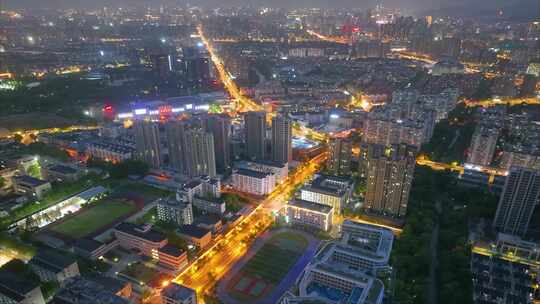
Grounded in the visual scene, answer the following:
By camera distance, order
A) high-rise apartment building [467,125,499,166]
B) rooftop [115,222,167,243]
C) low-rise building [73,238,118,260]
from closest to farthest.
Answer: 1. low-rise building [73,238,118,260]
2. rooftop [115,222,167,243]
3. high-rise apartment building [467,125,499,166]

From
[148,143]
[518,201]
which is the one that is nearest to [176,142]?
[148,143]

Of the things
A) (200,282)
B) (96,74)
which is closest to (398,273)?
(200,282)

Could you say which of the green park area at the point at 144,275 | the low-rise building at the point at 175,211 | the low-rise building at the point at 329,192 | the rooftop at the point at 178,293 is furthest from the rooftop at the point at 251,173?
the rooftop at the point at 178,293

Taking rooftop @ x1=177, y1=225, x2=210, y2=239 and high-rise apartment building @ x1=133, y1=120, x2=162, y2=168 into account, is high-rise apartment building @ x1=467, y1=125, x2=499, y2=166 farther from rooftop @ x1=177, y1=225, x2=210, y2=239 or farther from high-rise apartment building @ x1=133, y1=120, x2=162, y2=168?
high-rise apartment building @ x1=133, y1=120, x2=162, y2=168

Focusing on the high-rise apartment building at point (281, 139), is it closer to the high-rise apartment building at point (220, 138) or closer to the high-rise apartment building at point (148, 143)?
the high-rise apartment building at point (220, 138)

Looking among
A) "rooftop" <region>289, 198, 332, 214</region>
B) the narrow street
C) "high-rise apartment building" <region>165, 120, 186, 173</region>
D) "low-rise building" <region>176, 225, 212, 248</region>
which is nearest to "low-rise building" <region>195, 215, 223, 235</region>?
"low-rise building" <region>176, 225, 212, 248</region>
